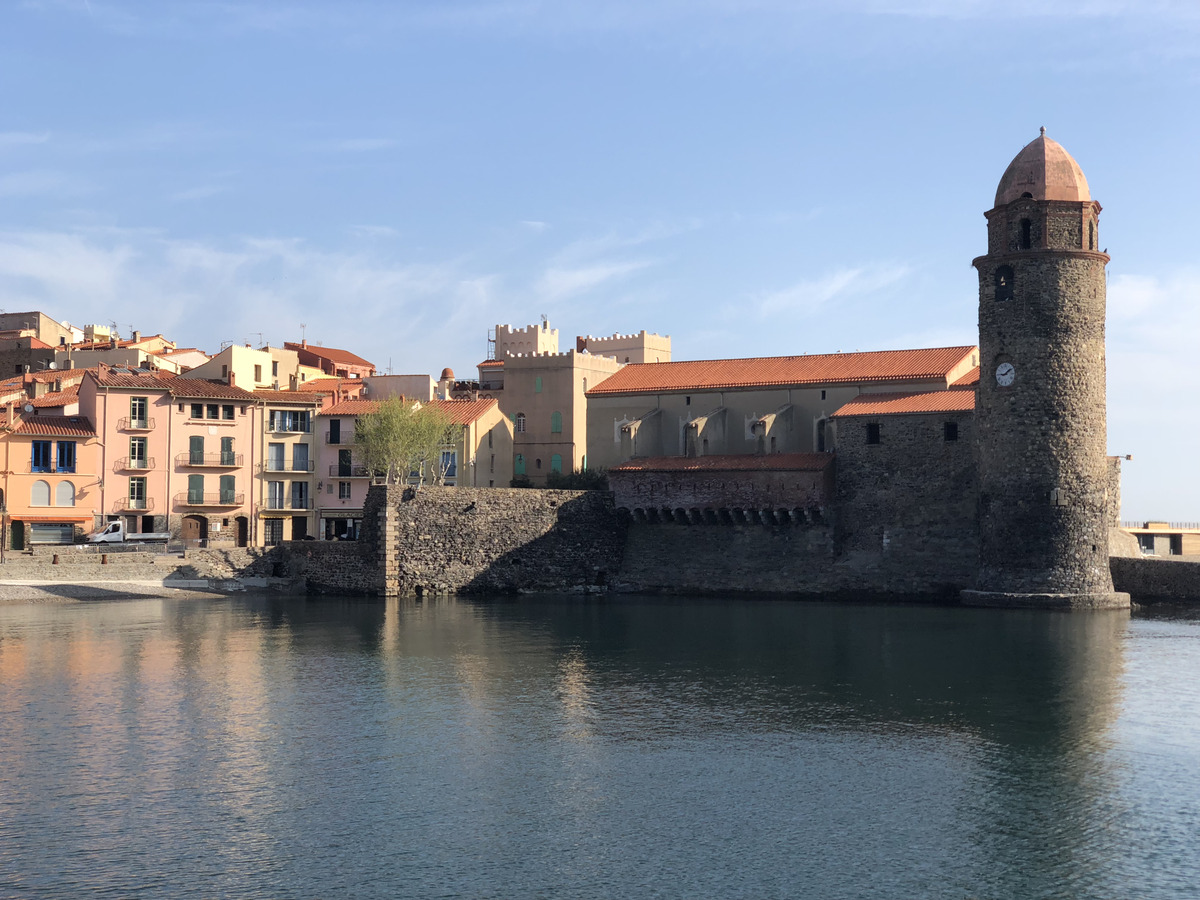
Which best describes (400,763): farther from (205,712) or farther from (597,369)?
(597,369)

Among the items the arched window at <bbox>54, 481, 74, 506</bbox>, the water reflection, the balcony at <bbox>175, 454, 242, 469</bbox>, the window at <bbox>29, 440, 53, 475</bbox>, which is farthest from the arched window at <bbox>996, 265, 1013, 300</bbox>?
the window at <bbox>29, 440, 53, 475</bbox>

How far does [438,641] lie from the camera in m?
42.0

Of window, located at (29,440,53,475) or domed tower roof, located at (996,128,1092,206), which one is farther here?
window, located at (29,440,53,475)

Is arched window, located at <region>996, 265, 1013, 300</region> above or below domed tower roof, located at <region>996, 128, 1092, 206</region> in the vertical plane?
below

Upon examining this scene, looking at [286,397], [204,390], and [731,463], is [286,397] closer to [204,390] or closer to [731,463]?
[204,390]

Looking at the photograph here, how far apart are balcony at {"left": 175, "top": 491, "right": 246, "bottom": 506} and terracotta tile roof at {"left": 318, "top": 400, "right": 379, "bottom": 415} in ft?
23.3

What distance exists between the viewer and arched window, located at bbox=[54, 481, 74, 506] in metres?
61.5

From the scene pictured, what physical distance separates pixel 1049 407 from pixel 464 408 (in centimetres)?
3315

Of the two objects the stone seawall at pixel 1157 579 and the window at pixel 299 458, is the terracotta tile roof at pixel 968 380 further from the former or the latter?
the window at pixel 299 458

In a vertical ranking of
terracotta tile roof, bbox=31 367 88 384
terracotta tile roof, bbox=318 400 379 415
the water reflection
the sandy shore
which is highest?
terracotta tile roof, bbox=31 367 88 384

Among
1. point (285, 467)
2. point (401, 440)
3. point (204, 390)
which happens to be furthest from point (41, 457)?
point (401, 440)

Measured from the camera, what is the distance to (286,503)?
68.2 meters

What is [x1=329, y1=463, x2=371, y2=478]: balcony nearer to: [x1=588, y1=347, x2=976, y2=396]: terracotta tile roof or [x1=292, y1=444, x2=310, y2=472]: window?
[x1=292, y1=444, x2=310, y2=472]: window

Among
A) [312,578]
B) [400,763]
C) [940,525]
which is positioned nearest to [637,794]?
[400,763]
